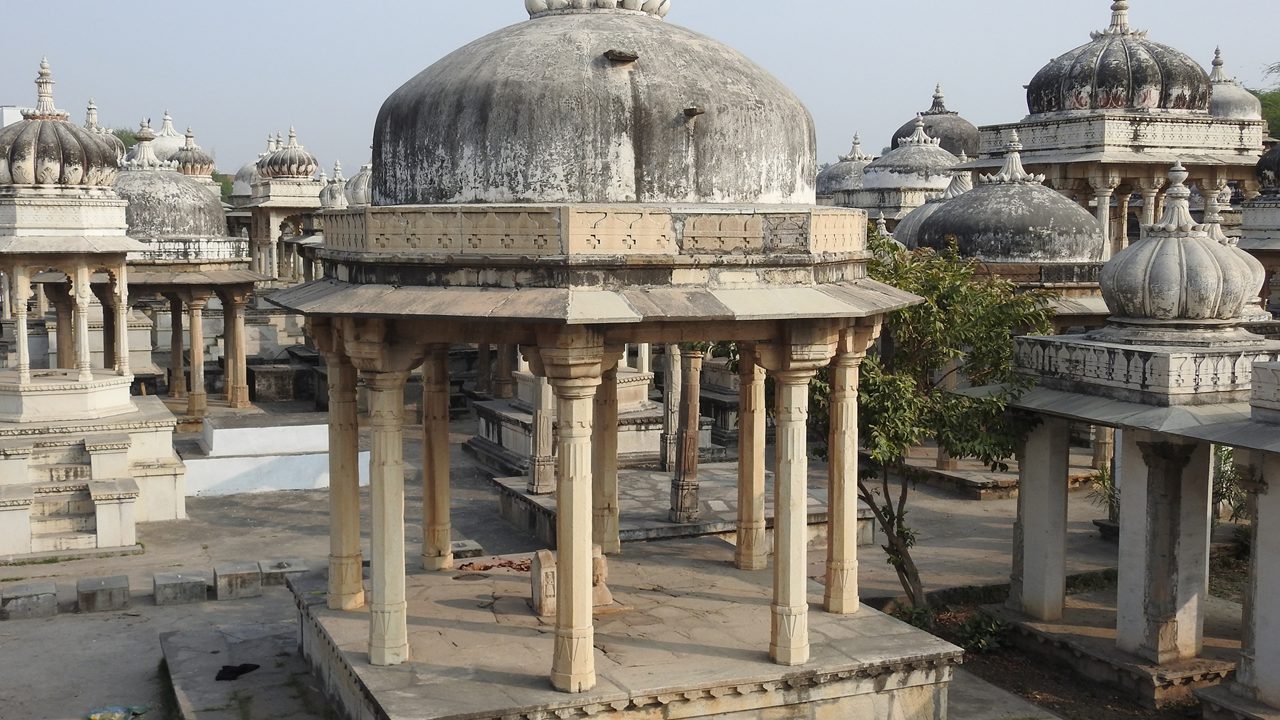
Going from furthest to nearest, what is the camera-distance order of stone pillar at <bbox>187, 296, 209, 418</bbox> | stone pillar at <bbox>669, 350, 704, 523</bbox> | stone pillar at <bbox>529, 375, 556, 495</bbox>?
stone pillar at <bbox>187, 296, 209, 418</bbox> < stone pillar at <bbox>529, 375, 556, 495</bbox> < stone pillar at <bbox>669, 350, 704, 523</bbox>

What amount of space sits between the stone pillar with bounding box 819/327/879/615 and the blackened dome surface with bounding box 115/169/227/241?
20.6 m

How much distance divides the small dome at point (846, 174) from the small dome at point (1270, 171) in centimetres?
1321

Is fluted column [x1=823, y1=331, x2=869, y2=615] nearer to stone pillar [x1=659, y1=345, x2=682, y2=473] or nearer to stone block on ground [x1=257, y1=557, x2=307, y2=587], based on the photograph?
stone block on ground [x1=257, y1=557, x2=307, y2=587]

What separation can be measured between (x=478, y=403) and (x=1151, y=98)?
13.5 meters

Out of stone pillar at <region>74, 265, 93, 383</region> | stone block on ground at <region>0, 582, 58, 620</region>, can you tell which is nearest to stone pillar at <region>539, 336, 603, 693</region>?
stone block on ground at <region>0, 582, 58, 620</region>

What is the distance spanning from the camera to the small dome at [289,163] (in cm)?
4156

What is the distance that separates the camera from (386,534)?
10570 mm

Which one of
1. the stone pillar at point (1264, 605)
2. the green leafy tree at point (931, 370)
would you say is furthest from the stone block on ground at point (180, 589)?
the stone pillar at point (1264, 605)

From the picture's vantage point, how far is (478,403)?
2567cm

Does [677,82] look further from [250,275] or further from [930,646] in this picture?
[250,275]

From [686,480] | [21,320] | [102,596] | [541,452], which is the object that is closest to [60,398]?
[21,320]

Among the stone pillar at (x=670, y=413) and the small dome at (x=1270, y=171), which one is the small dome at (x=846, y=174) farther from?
the stone pillar at (x=670, y=413)

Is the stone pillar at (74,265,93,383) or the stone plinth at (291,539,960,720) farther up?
the stone pillar at (74,265,93,383)

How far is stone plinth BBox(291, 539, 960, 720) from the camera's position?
991 centimetres
